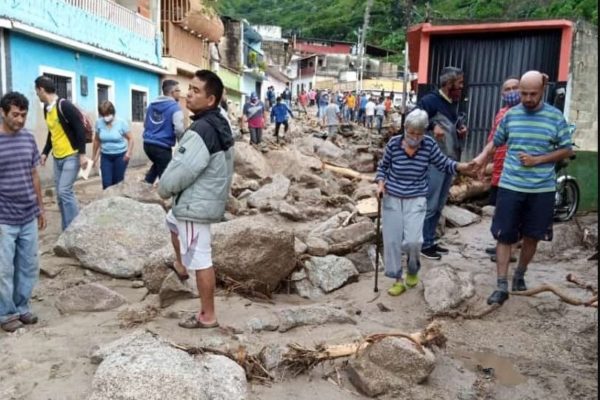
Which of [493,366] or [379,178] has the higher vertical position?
[379,178]

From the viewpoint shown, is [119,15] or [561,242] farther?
[119,15]

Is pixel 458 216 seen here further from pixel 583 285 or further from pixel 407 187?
pixel 407 187

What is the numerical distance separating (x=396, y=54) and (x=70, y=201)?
52.8m

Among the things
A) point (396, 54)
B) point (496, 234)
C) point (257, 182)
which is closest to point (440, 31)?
point (257, 182)

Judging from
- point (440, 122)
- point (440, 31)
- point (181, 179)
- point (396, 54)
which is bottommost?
point (181, 179)

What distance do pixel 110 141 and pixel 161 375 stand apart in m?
4.57

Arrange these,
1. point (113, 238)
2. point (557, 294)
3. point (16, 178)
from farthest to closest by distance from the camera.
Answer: point (113, 238) → point (557, 294) → point (16, 178)

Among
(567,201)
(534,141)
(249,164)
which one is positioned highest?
(534,141)

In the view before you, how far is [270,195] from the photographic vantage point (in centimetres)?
838

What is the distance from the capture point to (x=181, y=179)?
11.3 feet

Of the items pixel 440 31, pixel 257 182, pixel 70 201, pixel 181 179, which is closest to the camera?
pixel 181 179

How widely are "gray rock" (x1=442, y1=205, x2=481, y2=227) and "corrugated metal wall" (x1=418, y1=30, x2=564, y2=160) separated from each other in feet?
6.08

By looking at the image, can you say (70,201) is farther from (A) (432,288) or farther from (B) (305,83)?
(B) (305,83)

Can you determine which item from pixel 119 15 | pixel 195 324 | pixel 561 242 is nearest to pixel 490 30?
pixel 561 242
